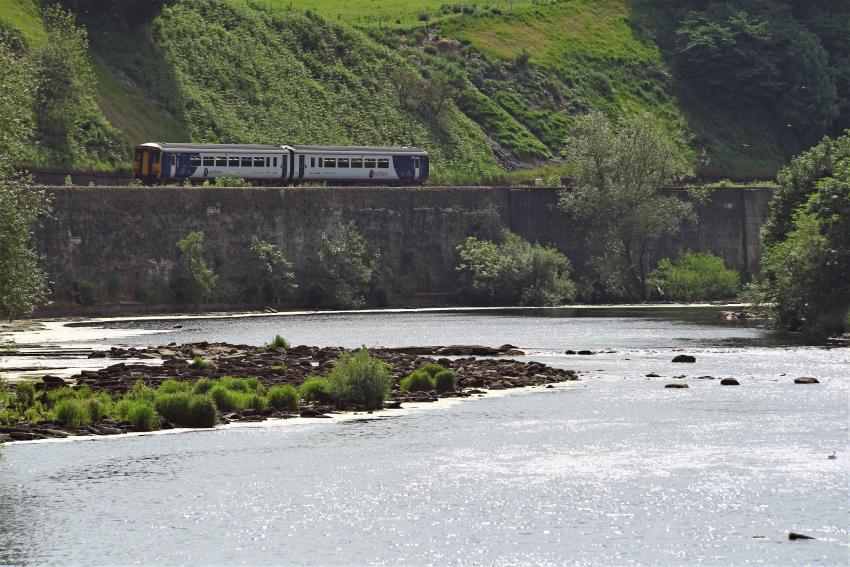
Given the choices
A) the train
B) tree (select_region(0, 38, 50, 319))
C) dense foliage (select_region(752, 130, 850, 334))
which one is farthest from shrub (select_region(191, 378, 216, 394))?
the train

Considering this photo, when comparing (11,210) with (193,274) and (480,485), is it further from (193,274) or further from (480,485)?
(193,274)

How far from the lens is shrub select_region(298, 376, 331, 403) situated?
5328 centimetres

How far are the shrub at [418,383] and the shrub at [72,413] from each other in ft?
43.5

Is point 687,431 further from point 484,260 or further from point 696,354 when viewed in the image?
point 484,260

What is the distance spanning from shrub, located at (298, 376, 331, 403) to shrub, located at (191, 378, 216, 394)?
2.87m

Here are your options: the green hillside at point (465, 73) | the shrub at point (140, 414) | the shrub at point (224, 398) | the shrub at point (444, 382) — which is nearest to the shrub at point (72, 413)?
the shrub at point (140, 414)

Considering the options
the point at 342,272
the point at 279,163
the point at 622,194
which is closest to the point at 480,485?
the point at 342,272

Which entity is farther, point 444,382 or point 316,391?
point 444,382

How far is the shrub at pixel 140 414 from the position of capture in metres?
47.4

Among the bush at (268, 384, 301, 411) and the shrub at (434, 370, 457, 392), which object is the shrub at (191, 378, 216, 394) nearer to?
the bush at (268, 384, 301, 411)

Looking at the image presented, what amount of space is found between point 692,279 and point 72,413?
73320 millimetres

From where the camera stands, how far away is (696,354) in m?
71.8

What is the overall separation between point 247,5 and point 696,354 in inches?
2808

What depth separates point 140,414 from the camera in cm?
4744
